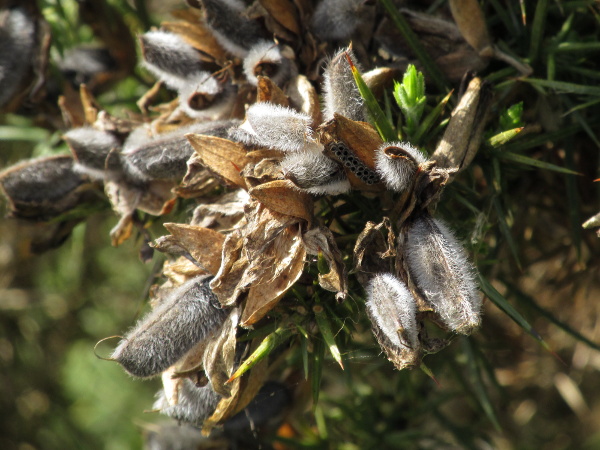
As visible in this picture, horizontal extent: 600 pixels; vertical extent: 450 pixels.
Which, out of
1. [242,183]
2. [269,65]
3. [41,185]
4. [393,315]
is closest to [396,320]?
[393,315]

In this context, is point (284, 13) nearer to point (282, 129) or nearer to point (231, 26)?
point (231, 26)

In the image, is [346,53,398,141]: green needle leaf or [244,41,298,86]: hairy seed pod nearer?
[346,53,398,141]: green needle leaf

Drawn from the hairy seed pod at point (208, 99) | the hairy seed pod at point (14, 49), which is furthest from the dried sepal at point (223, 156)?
the hairy seed pod at point (14, 49)

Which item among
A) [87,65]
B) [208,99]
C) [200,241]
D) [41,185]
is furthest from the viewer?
[87,65]

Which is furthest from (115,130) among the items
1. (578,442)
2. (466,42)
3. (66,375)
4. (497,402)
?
(578,442)

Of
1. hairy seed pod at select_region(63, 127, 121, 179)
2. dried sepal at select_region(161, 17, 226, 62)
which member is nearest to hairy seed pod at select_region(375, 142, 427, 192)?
dried sepal at select_region(161, 17, 226, 62)

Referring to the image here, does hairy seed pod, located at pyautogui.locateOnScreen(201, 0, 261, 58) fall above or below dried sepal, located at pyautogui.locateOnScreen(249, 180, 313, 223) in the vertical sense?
above

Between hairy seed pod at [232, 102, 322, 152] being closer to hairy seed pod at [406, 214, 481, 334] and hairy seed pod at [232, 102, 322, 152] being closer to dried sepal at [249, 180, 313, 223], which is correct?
dried sepal at [249, 180, 313, 223]

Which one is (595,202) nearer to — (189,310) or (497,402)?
(497,402)
